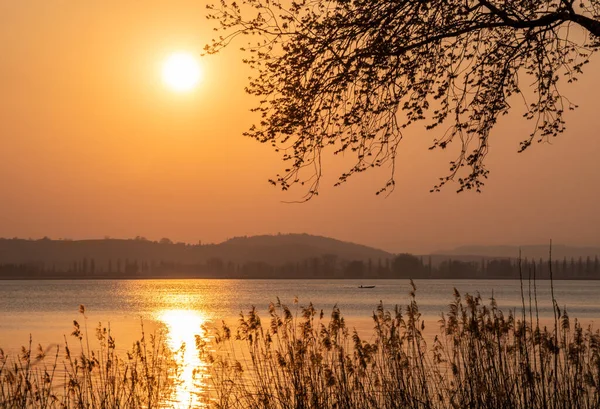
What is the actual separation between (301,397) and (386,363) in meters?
1.82

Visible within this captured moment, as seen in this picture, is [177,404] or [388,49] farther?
[177,404]

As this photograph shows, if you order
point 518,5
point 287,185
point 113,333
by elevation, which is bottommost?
point 113,333

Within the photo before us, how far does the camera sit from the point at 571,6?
466 inches

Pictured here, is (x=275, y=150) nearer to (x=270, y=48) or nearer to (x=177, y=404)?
(x=270, y=48)

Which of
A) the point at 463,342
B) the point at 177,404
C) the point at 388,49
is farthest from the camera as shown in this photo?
the point at 177,404

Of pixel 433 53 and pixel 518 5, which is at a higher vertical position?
pixel 518 5

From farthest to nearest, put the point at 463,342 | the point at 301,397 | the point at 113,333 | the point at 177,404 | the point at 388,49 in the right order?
the point at 113,333 < the point at 177,404 < the point at 463,342 < the point at 301,397 < the point at 388,49

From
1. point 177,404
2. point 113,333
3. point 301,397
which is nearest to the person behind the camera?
point 301,397

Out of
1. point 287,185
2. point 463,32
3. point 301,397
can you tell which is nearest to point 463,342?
point 301,397


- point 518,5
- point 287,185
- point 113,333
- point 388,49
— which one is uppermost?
point 518,5

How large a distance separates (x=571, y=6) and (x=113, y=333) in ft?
154

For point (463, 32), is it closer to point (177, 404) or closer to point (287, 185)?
point (287, 185)

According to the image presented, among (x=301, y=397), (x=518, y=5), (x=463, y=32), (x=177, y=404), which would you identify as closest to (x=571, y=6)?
(x=518, y=5)

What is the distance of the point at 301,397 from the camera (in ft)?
40.6
